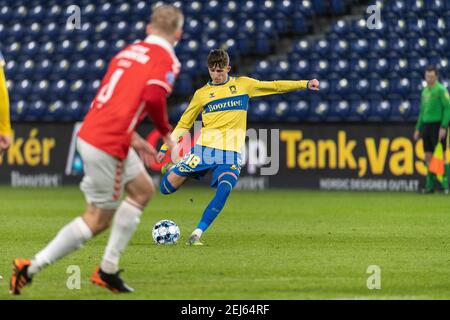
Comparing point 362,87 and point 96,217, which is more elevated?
point 362,87

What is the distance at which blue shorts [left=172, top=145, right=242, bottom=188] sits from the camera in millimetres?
11953

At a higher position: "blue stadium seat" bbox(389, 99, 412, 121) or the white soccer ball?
"blue stadium seat" bbox(389, 99, 412, 121)

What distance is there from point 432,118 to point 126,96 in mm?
14044

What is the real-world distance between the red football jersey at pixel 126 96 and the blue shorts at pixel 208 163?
4.33m

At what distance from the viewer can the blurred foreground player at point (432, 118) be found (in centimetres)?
2062

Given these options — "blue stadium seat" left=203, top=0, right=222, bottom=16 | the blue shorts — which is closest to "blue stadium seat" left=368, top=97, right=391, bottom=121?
"blue stadium seat" left=203, top=0, right=222, bottom=16

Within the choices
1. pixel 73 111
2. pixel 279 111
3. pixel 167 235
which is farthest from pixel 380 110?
pixel 167 235

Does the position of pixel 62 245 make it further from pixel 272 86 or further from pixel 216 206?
pixel 272 86

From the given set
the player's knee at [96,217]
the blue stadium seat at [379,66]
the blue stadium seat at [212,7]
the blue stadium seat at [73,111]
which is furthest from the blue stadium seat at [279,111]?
the player's knee at [96,217]

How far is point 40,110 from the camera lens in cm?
2566

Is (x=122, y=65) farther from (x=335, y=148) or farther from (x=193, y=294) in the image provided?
(x=335, y=148)

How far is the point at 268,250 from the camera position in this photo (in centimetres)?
1119

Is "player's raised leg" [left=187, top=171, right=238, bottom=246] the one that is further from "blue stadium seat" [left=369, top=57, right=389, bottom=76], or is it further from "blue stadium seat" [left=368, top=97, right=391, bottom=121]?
"blue stadium seat" [left=369, top=57, right=389, bottom=76]

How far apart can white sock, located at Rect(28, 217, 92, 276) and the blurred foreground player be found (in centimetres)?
1373
